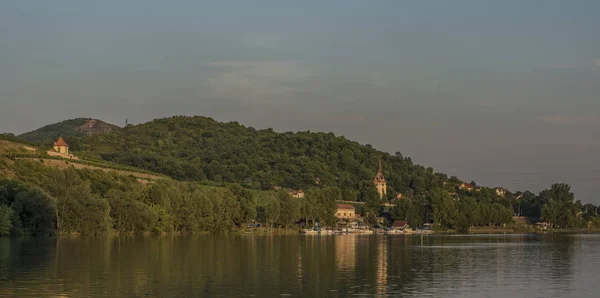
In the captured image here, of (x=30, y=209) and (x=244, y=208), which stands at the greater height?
(x=244, y=208)

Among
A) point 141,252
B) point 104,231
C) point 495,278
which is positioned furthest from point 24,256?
point 104,231

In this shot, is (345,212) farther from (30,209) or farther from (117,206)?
(30,209)

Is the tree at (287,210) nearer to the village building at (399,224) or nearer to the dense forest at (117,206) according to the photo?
the dense forest at (117,206)

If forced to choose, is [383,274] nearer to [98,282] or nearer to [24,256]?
[98,282]

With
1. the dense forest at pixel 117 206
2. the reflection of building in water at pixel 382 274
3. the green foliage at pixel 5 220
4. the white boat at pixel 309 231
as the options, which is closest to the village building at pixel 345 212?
the dense forest at pixel 117 206

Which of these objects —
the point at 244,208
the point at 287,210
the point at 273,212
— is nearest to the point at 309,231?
the point at 287,210

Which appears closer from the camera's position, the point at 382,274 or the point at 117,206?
the point at 382,274

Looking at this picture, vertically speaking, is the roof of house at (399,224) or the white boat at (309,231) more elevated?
the roof of house at (399,224)

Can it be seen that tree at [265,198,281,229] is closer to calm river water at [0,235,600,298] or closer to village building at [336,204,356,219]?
village building at [336,204,356,219]

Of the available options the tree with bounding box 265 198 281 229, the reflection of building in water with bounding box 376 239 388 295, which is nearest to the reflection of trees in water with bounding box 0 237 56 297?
the reflection of building in water with bounding box 376 239 388 295

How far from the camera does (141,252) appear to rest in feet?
201

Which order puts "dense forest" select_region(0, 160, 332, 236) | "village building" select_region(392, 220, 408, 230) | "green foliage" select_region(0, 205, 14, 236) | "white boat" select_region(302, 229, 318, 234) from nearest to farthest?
"green foliage" select_region(0, 205, 14, 236)
"dense forest" select_region(0, 160, 332, 236)
"white boat" select_region(302, 229, 318, 234)
"village building" select_region(392, 220, 408, 230)

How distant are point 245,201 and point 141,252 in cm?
7498

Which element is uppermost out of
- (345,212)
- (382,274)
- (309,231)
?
(345,212)
